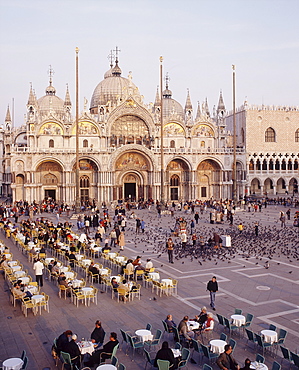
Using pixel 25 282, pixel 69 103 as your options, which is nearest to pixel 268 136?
pixel 69 103

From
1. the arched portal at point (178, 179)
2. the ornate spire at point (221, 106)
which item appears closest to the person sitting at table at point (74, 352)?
the arched portal at point (178, 179)

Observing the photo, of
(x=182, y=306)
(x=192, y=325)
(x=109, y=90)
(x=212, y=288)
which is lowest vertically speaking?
(x=182, y=306)

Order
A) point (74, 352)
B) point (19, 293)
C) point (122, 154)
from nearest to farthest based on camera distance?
point (74, 352) → point (19, 293) → point (122, 154)

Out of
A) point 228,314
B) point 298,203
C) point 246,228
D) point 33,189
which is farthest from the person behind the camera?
point 33,189

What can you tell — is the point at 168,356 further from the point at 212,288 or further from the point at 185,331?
the point at 212,288

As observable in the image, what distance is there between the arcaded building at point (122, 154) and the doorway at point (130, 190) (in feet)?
0.49

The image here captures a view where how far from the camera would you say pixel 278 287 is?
698 inches

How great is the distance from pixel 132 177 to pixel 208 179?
1240 cm

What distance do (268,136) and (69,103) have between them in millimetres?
35938

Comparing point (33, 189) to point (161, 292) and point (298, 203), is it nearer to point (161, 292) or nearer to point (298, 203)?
point (298, 203)

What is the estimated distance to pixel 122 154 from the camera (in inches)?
2314

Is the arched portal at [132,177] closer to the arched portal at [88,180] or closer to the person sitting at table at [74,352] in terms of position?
the arched portal at [88,180]

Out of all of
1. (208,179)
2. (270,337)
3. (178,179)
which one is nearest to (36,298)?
(270,337)

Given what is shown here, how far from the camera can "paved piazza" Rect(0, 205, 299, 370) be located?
12.2 meters
